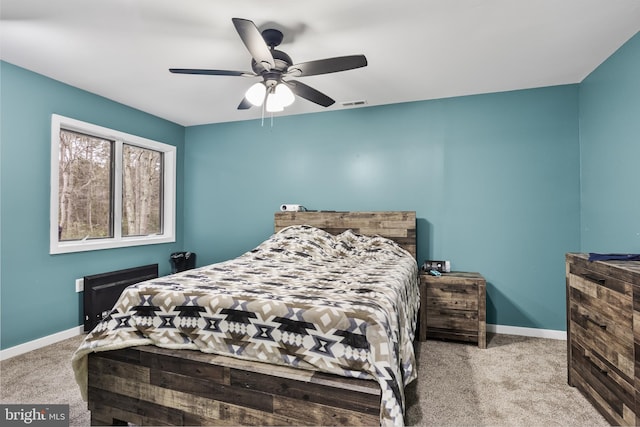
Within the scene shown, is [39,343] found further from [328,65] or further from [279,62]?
[328,65]

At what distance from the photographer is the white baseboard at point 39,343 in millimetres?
2557

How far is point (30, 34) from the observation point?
222cm

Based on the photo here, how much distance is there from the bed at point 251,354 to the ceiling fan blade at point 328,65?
138cm

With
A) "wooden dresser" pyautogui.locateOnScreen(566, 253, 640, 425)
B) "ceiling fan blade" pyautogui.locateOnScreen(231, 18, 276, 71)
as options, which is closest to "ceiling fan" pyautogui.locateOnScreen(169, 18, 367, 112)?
"ceiling fan blade" pyautogui.locateOnScreen(231, 18, 276, 71)

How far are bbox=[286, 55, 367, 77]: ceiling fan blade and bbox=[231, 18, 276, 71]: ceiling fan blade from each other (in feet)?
0.56

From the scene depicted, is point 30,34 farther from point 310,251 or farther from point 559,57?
point 559,57

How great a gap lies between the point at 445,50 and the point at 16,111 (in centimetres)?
352

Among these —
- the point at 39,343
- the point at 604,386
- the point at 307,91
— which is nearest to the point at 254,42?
the point at 307,91

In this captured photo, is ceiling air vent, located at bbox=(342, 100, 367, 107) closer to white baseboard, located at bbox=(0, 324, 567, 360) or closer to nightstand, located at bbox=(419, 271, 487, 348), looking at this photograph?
nightstand, located at bbox=(419, 271, 487, 348)

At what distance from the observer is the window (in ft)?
10.2

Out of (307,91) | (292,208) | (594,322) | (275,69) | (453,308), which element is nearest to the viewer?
(594,322)

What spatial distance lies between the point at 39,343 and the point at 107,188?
1.64 metres

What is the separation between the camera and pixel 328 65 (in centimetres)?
204

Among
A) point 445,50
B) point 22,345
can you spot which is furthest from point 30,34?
point 445,50
